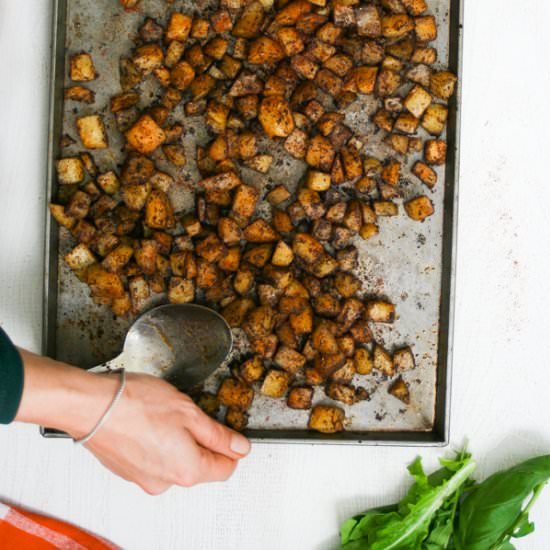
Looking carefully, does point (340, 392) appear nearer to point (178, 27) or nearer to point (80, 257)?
point (80, 257)

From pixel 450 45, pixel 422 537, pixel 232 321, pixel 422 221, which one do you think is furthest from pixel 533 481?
pixel 450 45

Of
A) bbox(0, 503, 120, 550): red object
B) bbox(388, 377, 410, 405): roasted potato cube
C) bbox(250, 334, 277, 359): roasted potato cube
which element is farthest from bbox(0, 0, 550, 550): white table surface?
bbox(250, 334, 277, 359): roasted potato cube

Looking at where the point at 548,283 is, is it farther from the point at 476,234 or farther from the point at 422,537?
the point at 422,537

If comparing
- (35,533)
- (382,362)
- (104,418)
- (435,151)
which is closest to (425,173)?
(435,151)

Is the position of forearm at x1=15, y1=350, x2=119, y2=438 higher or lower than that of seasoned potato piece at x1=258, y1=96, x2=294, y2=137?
lower

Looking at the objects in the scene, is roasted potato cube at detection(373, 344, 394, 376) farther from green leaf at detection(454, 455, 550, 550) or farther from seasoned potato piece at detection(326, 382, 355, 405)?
green leaf at detection(454, 455, 550, 550)

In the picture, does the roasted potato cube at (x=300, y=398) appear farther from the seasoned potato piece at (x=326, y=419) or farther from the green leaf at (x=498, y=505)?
the green leaf at (x=498, y=505)
